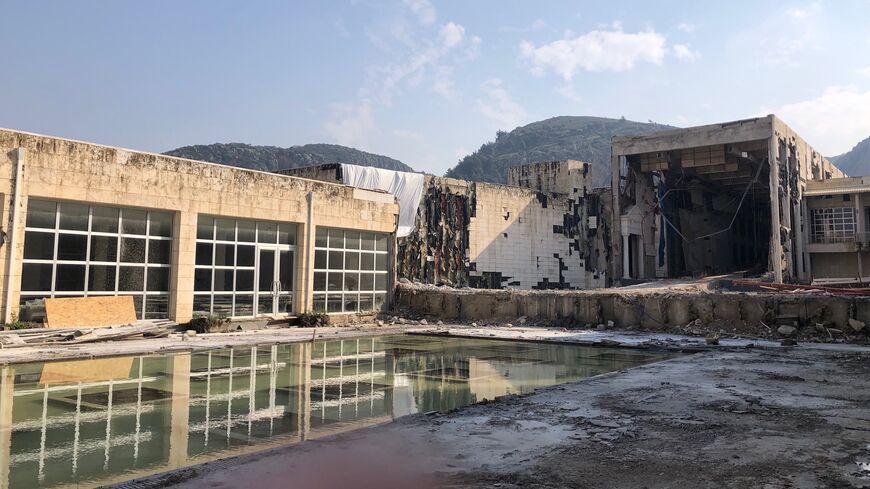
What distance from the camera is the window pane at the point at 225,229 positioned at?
17.6m

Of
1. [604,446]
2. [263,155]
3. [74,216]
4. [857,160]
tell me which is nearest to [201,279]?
[74,216]

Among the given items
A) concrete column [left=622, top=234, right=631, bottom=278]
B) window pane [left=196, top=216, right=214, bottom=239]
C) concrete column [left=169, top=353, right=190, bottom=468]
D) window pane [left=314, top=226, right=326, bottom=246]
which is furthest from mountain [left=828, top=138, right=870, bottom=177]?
concrete column [left=169, top=353, right=190, bottom=468]

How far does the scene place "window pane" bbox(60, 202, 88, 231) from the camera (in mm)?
14438

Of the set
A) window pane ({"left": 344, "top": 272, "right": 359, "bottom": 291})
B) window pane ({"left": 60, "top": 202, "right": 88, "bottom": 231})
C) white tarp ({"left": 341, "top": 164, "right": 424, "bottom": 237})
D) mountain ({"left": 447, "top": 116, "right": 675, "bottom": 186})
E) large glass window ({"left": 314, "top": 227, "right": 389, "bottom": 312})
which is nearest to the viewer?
window pane ({"left": 60, "top": 202, "right": 88, "bottom": 231})

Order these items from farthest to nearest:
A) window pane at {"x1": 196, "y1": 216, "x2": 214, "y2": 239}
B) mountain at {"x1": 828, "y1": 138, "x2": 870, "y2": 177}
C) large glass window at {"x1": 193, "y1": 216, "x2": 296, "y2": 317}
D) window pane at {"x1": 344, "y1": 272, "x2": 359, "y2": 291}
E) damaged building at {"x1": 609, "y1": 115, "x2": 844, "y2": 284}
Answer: mountain at {"x1": 828, "y1": 138, "x2": 870, "y2": 177}, damaged building at {"x1": 609, "y1": 115, "x2": 844, "y2": 284}, window pane at {"x1": 344, "y1": 272, "x2": 359, "y2": 291}, large glass window at {"x1": 193, "y1": 216, "x2": 296, "y2": 317}, window pane at {"x1": 196, "y1": 216, "x2": 214, "y2": 239}

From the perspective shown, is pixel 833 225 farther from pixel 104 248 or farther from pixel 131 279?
pixel 104 248

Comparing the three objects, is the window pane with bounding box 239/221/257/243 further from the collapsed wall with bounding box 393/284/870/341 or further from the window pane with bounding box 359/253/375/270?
the collapsed wall with bounding box 393/284/870/341

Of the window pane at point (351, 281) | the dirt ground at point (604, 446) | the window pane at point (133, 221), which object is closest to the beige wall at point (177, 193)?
the window pane at point (133, 221)

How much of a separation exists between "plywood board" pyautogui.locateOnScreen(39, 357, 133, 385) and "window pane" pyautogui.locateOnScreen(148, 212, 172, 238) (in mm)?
5683

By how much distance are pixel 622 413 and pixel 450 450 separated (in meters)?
2.35

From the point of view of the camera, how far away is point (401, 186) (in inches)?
1041

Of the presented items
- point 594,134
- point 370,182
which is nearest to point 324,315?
point 370,182

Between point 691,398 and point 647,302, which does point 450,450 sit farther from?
point 647,302

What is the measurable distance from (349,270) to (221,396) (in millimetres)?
13909
